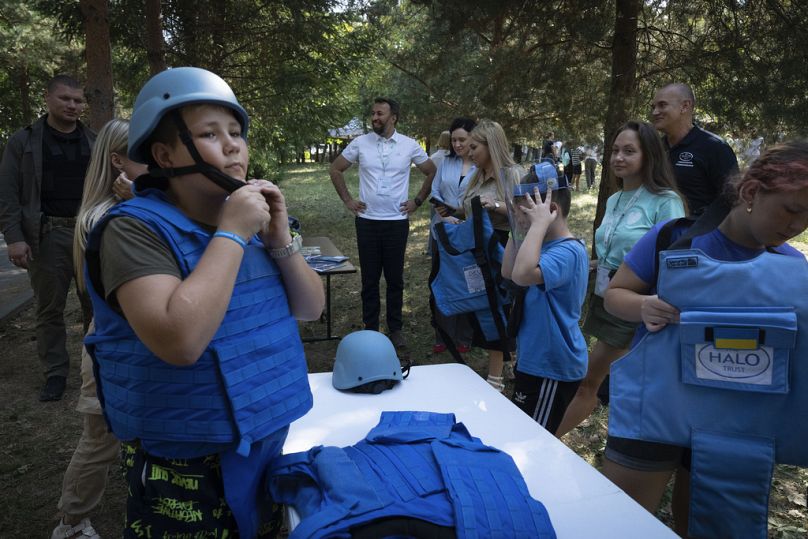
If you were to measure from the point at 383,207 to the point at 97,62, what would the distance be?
9.43ft

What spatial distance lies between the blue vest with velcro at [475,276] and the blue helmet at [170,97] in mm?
2483

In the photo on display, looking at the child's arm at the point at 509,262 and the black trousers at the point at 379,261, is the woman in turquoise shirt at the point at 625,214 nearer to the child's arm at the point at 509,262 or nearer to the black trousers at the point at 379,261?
the child's arm at the point at 509,262

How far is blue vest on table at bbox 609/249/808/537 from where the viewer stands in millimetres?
1451

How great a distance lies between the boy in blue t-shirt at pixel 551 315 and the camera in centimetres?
260

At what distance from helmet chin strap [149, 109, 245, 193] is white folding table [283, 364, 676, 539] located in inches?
34.2

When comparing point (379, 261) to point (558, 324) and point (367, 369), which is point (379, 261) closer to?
point (558, 324)

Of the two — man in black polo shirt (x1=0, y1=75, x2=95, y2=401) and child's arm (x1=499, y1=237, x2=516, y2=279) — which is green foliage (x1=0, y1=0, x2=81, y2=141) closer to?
man in black polo shirt (x1=0, y1=75, x2=95, y2=401)

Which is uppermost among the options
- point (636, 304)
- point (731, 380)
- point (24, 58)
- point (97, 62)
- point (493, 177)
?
point (24, 58)

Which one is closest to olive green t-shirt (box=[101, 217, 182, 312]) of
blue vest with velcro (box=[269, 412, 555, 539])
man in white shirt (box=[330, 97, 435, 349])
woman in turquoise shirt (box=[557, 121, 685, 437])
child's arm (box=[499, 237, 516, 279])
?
blue vest with velcro (box=[269, 412, 555, 539])

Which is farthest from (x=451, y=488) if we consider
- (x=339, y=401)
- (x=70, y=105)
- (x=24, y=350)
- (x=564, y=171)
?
(x=24, y=350)

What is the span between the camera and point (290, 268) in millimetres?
1482

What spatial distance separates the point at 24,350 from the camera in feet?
17.3

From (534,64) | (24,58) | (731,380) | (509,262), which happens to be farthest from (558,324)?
(24,58)

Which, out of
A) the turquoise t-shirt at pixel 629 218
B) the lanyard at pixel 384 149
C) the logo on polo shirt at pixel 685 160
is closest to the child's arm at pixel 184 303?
the turquoise t-shirt at pixel 629 218
